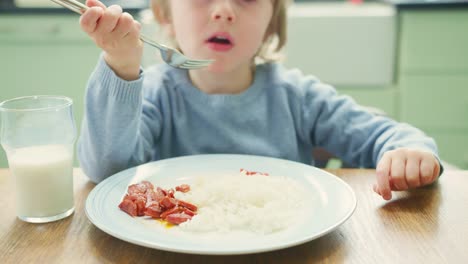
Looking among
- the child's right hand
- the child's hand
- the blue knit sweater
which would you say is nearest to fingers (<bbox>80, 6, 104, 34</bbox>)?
the child's right hand

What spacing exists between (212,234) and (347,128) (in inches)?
24.0

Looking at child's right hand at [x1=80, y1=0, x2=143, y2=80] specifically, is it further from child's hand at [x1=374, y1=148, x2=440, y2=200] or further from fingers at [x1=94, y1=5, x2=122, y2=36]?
child's hand at [x1=374, y1=148, x2=440, y2=200]

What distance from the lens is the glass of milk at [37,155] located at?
72 cm

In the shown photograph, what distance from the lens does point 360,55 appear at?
7.84ft

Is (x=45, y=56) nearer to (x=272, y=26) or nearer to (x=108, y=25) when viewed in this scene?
(x=272, y=26)

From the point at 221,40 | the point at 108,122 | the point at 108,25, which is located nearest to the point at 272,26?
the point at 221,40

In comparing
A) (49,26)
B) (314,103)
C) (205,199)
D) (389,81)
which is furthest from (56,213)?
(389,81)

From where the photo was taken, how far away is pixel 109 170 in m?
0.94

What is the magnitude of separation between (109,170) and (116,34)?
272 millimetres

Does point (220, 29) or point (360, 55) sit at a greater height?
point (220, 29)

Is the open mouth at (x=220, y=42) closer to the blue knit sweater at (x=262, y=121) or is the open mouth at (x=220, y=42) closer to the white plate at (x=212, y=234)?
the blue knit sweater at (x=262, y=121)

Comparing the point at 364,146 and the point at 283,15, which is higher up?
the point at 283,15

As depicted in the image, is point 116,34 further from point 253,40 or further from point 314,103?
point 314,103

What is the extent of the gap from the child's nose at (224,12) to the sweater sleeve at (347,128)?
→ 0.91 ft
